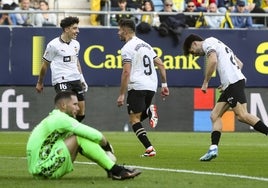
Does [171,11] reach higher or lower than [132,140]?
higher

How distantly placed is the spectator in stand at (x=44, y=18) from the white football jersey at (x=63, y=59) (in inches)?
314

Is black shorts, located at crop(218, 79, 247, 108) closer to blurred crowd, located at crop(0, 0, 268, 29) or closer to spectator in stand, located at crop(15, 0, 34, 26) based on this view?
blurred crowd, located at crop(0, 0, 268, 29)

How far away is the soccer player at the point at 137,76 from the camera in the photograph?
17.2m

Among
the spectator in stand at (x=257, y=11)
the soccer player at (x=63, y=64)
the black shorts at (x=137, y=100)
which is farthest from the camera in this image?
the spectator in stand at (x=257, y=11)

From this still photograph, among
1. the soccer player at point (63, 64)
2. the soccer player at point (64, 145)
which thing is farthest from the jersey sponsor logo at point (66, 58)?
the soccer player at point (64, 145)

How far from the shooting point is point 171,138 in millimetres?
23594

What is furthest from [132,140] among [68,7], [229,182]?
[229,182]

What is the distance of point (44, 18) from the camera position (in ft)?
88.3

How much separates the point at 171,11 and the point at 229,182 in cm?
1500

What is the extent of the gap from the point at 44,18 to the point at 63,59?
8.25 m

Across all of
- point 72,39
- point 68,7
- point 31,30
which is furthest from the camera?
point 68,7

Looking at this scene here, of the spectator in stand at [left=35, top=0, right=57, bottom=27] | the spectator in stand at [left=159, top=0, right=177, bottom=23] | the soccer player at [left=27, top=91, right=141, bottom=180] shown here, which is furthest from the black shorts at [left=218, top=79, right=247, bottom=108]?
the spectator in stand at [left=35, top=0, right=57, bottom=27]

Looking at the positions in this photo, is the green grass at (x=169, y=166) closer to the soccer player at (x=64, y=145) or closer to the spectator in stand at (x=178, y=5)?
the soccer player at (x=64, y=145)

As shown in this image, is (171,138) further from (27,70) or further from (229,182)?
(229,182)
